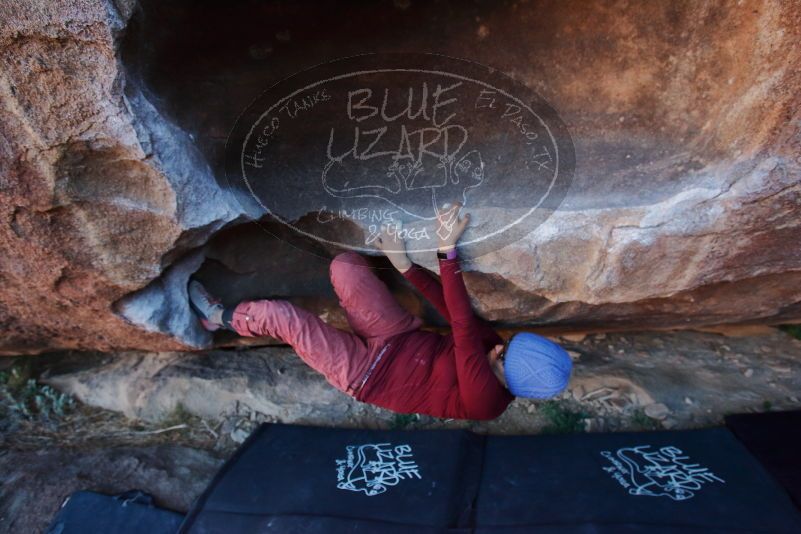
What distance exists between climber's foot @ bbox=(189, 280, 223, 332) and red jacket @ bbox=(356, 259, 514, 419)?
55 cm

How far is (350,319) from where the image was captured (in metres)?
1.84

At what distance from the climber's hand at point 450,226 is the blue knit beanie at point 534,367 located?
35 centimetres

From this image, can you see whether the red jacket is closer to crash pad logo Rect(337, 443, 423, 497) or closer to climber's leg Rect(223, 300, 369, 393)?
climber's leg Rect(223, 300, 369, 393)

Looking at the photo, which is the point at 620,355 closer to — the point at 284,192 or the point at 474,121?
the point at 474,121

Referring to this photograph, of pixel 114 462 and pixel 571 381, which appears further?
pixel 571 381

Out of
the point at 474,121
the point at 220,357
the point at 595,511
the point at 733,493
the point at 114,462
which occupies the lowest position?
the point at 114,462

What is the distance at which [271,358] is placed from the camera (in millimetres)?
2273

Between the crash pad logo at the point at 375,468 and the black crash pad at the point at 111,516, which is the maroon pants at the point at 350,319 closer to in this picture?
the crash pad logo at the point at 375,468

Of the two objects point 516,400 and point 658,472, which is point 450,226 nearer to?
point 516,400

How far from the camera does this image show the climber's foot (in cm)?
183

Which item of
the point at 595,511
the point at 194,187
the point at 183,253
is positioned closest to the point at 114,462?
the point at 183,253

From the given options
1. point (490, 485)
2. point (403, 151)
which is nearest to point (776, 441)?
point (490, 485)

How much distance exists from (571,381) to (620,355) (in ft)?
A: 0.85

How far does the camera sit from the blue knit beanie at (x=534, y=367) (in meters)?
1.56
